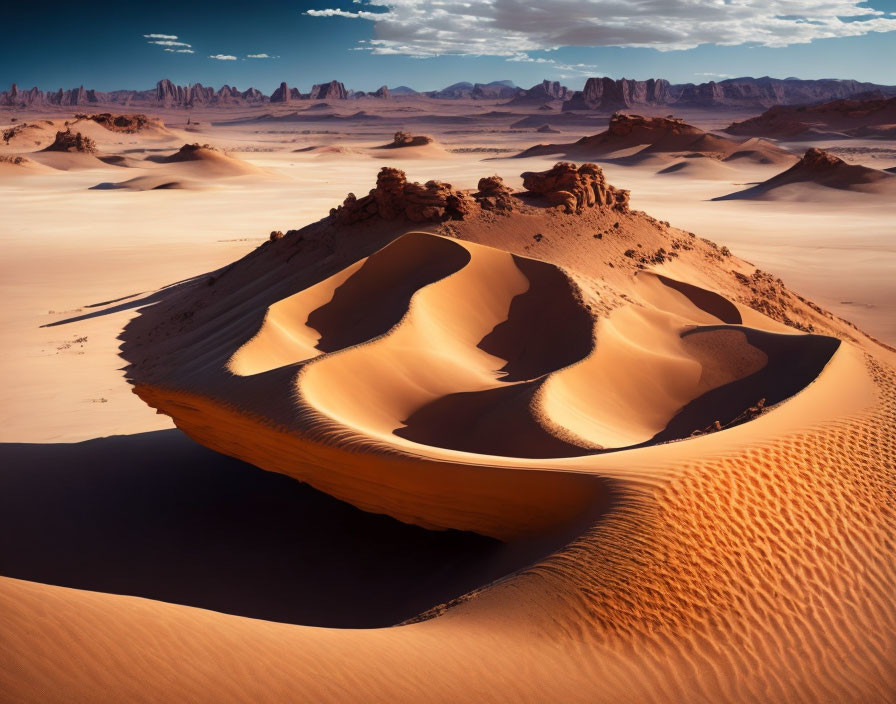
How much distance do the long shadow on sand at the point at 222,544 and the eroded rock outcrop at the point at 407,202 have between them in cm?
433

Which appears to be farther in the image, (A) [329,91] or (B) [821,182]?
(A) [329,91]

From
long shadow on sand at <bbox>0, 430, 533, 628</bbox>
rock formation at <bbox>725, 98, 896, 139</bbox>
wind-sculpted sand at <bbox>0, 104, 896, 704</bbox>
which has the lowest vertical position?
long shadow on sand at <bbox>0, 430, 533, 628</bbox>

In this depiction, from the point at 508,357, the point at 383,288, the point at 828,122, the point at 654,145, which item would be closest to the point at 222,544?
the point at 508,357

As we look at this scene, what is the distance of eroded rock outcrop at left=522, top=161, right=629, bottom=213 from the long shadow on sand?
18.8ft

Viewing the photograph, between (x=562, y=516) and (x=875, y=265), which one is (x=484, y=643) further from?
(x=875, y=265)

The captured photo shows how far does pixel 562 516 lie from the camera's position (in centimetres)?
435

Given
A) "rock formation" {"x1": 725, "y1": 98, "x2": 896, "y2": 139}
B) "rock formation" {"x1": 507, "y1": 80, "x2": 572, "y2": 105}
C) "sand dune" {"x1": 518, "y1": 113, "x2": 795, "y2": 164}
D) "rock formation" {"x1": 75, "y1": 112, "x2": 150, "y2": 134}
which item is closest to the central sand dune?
"sand dune" {"x1": 518, "y1": 113, "x2": 795, "y2": 164}

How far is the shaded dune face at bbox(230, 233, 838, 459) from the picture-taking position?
6.10m

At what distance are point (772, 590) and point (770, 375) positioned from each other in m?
3.57

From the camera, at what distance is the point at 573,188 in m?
10.8

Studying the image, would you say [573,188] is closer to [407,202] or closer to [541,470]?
[407,202]

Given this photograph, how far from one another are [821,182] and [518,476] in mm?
35195

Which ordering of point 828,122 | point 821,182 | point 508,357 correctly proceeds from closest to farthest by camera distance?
point 508,357 → point 821,182 → point 828,122

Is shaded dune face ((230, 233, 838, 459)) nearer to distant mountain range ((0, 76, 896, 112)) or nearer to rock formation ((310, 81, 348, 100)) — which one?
distant mountain range ((0, 76, 896, 112))
